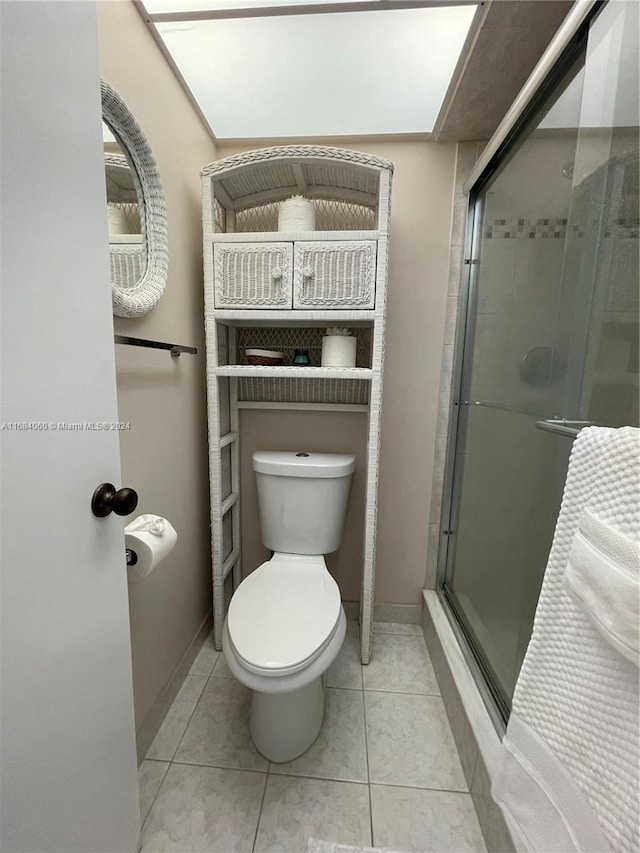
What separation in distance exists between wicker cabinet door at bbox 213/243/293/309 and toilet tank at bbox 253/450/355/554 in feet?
1.98

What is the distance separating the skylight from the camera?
957 millimetres

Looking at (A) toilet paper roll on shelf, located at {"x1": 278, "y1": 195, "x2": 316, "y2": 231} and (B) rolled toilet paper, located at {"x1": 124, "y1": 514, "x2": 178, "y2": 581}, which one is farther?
(A) toilet paper roll on shelf, located at {"x1": 278, "y1": 195, "x2": 316, "y2": 231}

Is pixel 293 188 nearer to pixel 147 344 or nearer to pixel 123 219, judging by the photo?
pixel 123 219

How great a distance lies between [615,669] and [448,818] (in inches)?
34.1

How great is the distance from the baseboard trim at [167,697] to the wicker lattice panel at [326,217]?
167 centimetres

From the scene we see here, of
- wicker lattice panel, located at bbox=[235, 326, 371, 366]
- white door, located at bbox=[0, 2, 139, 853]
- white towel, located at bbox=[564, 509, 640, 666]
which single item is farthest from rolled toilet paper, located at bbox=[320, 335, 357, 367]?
white towel, located at bbox=[564, 509, 640, 666]

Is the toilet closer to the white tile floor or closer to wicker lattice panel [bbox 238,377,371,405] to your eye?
the white tile floor

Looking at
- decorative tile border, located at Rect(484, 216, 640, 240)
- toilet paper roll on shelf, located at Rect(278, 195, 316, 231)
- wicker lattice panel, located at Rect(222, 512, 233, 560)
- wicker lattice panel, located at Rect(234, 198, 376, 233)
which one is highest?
wicker lattice panel, located at Rect(234, 198, 376, 233)

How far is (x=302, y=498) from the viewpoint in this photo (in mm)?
1398

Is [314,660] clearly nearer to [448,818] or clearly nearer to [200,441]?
[448,818]

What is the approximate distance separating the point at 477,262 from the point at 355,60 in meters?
0.77

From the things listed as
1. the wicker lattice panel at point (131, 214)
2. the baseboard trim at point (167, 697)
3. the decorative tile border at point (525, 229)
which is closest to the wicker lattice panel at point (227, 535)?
the baseboard trim at point (167, 697)

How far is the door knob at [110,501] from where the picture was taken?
59 cm

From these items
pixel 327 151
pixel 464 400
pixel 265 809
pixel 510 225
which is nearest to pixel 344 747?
pixel 265 809
